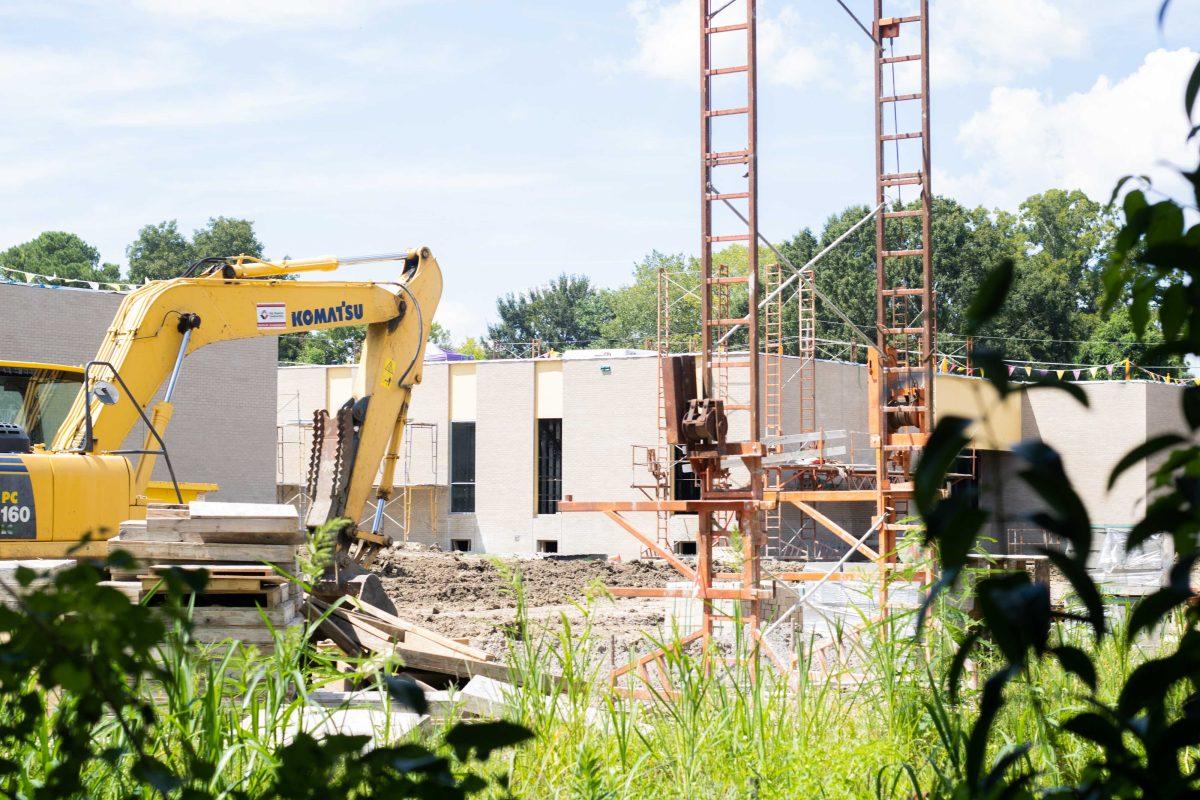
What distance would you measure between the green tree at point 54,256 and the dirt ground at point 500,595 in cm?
7159

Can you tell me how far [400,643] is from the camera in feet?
33.1

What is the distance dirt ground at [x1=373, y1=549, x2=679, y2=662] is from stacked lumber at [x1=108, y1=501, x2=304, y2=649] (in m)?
6.13

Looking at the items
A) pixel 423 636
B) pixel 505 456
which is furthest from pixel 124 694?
pixel 505 456

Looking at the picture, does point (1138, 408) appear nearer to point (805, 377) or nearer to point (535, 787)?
point (805, 377)

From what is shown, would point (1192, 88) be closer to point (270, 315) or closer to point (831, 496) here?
point (270, 315)

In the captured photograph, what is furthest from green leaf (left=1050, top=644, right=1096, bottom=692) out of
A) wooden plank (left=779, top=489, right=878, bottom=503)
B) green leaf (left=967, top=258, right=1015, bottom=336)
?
wooden plank (left=779, top=489, right=878, bottom=503)

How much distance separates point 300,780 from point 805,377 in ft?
121

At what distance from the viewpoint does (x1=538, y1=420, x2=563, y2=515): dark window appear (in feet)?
138

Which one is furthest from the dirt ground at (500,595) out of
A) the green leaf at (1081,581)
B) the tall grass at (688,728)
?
the green leaf at (1081,581)

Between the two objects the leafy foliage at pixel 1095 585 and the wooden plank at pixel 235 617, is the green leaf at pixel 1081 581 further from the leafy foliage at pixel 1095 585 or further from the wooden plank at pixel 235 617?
the wooden plank at pixel 235 617

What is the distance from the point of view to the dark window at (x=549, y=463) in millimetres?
41969

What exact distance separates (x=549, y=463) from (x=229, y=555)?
34.0 meters

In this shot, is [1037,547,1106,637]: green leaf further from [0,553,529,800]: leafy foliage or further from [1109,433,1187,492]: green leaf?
[0,553,529,800]: leafy foliage

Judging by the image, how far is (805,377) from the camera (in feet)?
125
